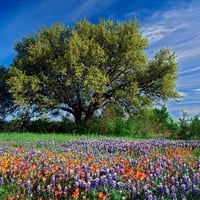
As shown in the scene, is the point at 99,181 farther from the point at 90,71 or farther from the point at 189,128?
the point at 90,71

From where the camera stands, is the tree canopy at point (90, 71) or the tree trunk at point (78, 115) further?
the tree trunk at point (78, 115)

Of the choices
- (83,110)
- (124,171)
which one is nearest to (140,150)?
(124,171)

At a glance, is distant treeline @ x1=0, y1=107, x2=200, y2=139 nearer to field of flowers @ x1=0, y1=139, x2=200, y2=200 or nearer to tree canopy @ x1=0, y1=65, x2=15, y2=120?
tree canopy @ x1=0, y1=65, x2=15, y2=120

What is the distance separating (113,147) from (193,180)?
21.4 ft

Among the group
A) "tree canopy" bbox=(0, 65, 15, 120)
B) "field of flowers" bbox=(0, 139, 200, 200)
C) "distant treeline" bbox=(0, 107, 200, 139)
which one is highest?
"tree canopy" bbox=(0, 65, 15, 120)

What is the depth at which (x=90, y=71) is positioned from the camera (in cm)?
3372

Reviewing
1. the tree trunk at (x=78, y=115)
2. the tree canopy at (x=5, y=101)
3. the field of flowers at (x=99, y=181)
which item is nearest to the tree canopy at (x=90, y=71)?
the tree trunk at (x=78, y=115)

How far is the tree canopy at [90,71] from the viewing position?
112ft

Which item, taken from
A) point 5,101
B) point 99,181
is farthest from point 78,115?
point 99,181

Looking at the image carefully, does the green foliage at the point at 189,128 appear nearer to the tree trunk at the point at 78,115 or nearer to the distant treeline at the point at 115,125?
the distant treeline at the point at 115,125

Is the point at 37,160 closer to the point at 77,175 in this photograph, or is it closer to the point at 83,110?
the point at 77,175

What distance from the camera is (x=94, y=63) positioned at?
115ft

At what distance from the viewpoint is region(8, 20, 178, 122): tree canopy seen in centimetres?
3412

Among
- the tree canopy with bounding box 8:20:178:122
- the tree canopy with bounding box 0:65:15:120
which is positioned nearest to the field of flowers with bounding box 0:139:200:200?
the tree canopy with bounding box 8:20:178:122
